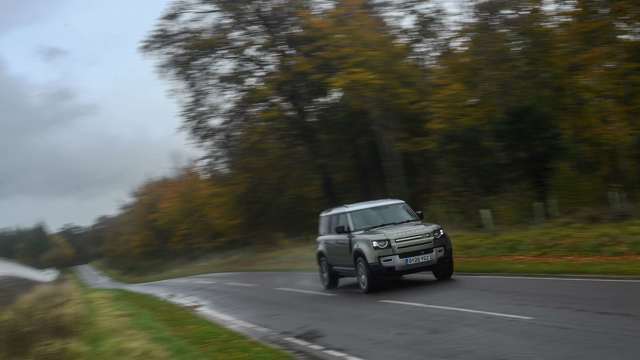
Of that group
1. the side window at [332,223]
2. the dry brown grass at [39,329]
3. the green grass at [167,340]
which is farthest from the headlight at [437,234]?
the dry brown grass at [39,329]

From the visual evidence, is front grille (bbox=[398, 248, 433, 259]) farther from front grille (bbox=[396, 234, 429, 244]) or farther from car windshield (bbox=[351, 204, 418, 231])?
car windshield (bbox=[351, 204, 418, 231])

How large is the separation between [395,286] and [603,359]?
9.76 m

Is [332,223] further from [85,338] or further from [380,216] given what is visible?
[85,338]

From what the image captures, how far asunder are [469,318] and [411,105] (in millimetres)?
20229

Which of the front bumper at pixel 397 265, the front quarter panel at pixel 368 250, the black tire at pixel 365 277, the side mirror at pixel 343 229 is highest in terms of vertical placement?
the side mirror at pixel 343 229

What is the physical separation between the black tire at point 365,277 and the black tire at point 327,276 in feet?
6.37

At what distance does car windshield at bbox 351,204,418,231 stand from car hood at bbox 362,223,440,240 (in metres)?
0.42

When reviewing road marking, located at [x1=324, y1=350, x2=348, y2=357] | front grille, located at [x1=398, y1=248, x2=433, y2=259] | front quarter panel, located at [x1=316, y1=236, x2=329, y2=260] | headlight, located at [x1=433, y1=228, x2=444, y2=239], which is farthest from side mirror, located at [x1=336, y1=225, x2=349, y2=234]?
road marking, located at [x1=324, y1=350, x2=348, y2=357]

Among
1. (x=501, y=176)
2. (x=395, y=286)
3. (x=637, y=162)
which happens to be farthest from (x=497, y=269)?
(x=501, y=176)

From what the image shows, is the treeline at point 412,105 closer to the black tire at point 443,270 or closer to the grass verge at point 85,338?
the black tire at point 443,270

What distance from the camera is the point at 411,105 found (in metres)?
30.6

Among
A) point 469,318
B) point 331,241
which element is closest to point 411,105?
point 331,241

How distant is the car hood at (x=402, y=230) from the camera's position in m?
15.4

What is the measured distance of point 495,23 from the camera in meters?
27.3
